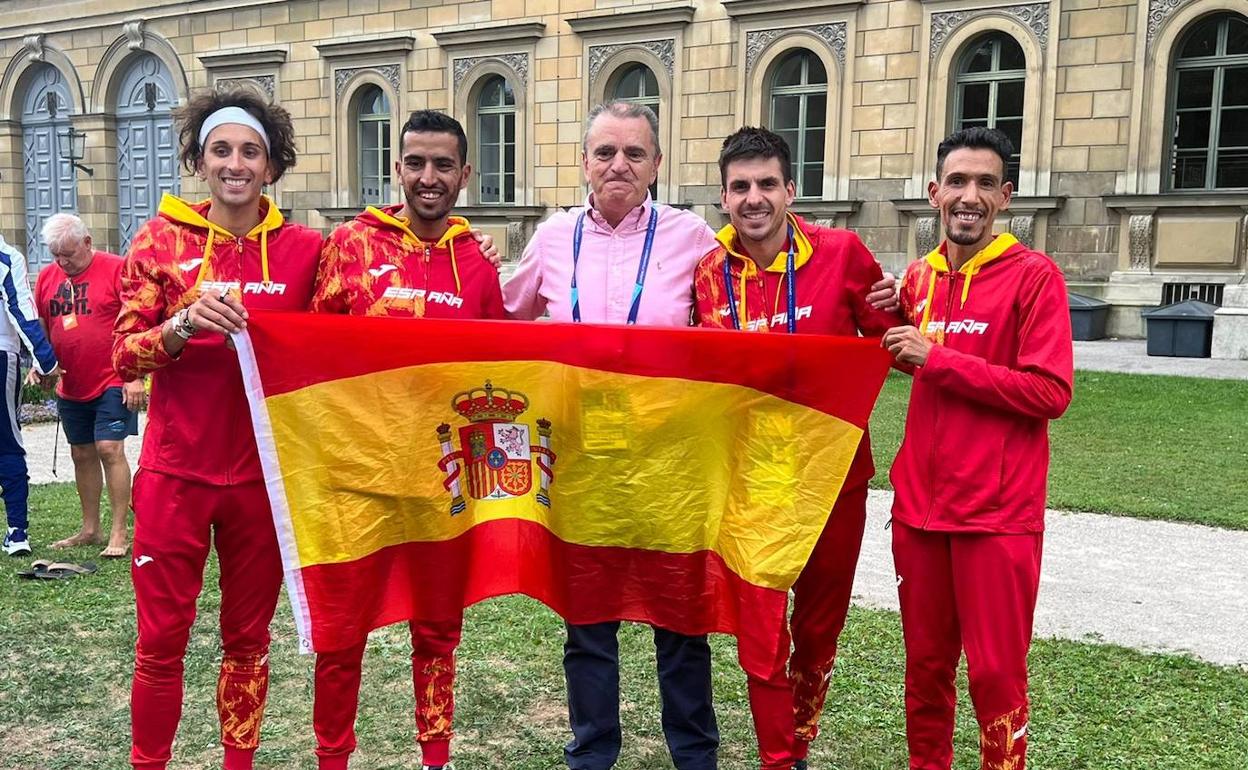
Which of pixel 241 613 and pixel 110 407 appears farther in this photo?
pixel 110 407

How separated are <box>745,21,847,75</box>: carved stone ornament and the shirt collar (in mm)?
17573

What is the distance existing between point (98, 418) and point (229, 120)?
14.9ft

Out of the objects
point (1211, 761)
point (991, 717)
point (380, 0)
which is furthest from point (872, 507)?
point (380, 0)

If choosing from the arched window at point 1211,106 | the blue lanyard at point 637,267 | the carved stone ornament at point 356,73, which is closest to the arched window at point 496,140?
the carved stone ornament at point 356,73

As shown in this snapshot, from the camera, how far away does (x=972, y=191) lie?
133 inches

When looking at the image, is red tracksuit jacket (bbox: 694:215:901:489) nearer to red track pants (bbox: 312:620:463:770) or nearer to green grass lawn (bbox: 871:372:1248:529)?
red track pants (bbox: 312:620:463:770)

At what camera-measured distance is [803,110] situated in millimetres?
21000

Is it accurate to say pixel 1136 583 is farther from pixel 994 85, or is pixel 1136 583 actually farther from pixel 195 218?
pixel 994 85

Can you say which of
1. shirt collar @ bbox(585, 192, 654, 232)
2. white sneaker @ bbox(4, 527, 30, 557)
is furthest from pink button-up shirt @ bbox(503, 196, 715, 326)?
white sneaker @ bbox(4, 527, 30, 557)

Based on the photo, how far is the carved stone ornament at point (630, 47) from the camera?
71.7 ft

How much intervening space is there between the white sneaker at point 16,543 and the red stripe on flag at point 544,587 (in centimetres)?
473

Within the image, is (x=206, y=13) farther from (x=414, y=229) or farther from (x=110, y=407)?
(x=414, y=229)

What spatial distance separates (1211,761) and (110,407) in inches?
265

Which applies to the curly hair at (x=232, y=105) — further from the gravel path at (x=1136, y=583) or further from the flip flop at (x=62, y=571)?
the gravel path at (x=1136, y=583)
